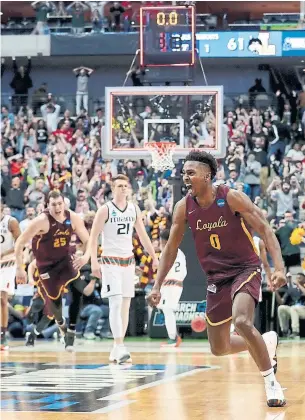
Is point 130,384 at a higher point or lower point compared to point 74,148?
lower

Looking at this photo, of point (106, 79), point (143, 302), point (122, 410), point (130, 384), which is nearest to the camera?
point (122, 410)

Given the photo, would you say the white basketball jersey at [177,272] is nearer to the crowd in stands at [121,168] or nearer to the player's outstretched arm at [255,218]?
the crowd in stands at [121,168]

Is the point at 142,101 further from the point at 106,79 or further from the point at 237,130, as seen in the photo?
the point at 106,79

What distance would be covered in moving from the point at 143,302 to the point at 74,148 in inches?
329

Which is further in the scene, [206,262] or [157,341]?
[157,341]

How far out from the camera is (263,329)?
742 inches

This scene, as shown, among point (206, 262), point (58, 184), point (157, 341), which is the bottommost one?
point (157, 341)

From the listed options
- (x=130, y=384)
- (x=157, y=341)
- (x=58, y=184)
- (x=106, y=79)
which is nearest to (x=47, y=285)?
(x=157, y=341)

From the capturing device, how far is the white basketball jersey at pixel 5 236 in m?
16.8

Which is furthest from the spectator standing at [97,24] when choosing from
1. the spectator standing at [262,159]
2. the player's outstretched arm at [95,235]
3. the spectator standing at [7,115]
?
the player's outstretched arm at [95,235]

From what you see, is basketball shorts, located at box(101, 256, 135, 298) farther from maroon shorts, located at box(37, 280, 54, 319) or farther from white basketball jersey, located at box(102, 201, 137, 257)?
maroon shorts, located at box(37, 280, 54, 319)

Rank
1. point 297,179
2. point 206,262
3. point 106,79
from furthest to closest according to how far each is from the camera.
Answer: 1. point 106,79
2. point 297,179
3. point 206,262

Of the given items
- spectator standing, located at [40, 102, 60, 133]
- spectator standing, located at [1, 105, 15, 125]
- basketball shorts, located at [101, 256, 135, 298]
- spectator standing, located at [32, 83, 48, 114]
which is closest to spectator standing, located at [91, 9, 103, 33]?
spectator standing, located at [32, 83, 48, 114]

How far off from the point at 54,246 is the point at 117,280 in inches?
60.7
